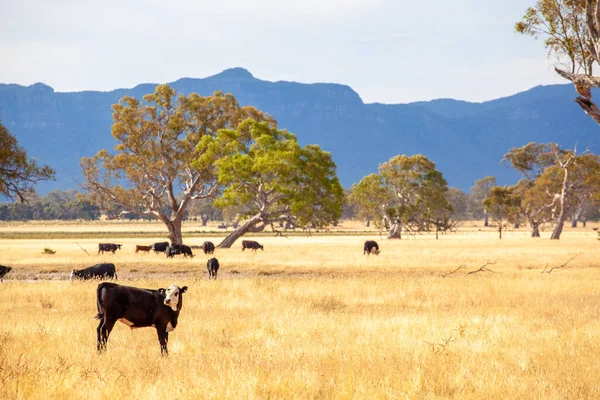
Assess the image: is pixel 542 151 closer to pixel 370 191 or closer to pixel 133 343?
pixel 370 191

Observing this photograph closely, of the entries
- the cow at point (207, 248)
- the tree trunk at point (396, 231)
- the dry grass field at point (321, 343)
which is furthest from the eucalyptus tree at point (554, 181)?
the dry grass field at point (321, 343)

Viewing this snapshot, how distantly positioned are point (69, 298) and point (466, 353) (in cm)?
1181

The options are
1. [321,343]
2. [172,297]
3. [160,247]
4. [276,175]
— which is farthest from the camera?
[276,175]

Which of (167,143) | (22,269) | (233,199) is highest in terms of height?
(167,143)

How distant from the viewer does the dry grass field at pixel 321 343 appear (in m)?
8.20

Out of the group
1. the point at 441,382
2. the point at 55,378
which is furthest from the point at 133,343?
the point at 441,382

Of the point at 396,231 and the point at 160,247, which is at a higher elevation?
the point at 396,231

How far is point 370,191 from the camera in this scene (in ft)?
271

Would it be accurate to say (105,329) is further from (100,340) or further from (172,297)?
(172,297)

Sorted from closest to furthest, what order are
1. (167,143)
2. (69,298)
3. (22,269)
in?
(69,298), (22,269), (167,143)

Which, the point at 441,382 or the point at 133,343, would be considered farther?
the point at 133,343


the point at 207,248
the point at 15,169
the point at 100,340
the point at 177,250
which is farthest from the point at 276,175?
the point at 100,340

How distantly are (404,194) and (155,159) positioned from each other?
43.5 meters

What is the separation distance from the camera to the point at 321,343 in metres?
11.6
